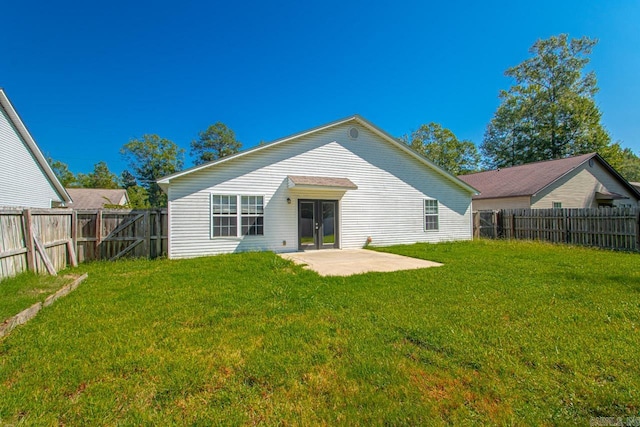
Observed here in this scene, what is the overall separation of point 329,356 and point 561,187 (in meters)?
21.0

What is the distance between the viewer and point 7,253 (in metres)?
5.36

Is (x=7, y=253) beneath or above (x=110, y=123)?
beneath

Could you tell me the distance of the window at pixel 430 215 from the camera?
13.5 metres

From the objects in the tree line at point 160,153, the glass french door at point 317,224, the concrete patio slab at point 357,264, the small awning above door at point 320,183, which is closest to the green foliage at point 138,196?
the tree line at point 160,153

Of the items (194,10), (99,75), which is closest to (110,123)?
(99,75)

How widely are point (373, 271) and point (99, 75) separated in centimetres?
2082

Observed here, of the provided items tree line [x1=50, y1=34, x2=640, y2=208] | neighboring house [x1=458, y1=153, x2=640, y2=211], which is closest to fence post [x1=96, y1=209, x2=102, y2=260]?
neighboring house [x1=458, y1=153, x2=640, y2=211]

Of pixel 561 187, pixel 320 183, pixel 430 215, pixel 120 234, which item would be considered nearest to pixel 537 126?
pixel 561 187

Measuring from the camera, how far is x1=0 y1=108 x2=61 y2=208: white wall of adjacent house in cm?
1070

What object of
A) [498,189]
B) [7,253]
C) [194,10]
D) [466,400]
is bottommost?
[466,400]

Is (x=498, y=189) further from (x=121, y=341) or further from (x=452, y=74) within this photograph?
(x=121, y=341)

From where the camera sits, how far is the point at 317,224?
37.4ft

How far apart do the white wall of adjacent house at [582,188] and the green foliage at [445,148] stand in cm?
1643

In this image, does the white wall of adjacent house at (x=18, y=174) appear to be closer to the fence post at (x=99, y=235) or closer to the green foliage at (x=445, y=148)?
the fence post at (x=99, y=235)
